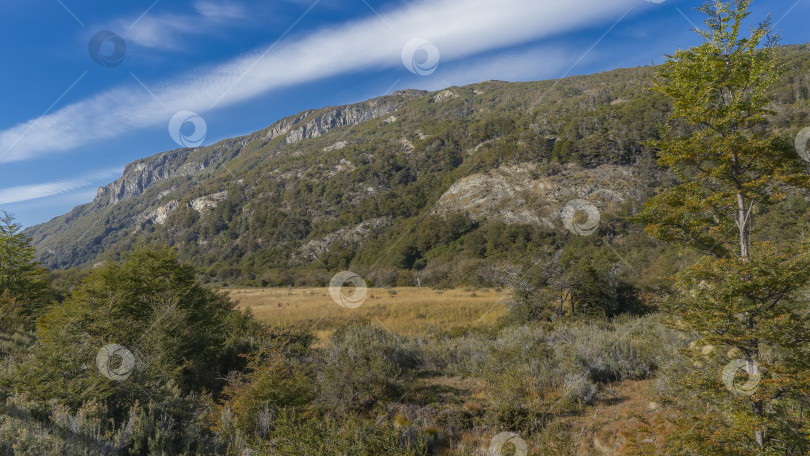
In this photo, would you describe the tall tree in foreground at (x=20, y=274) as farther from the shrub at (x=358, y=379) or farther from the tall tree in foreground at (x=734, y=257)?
the tall tree in foreground at (x=734, y=257)

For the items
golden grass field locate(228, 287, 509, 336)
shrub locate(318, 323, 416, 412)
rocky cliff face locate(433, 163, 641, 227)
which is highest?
rocky cliff face locate(433, 163, 641, 227)

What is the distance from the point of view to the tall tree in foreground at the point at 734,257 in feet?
13.1

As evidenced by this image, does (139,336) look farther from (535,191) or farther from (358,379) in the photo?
(535,191)

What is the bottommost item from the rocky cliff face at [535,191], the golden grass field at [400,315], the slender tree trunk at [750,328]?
the golden grass field at [400,315]

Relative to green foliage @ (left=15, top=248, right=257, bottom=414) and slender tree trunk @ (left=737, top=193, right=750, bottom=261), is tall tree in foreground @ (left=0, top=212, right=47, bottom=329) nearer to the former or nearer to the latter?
green foliage @ (left=15, top=248, right=257, bottom=414)

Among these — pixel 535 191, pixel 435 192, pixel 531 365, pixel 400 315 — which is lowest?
pixel 400 315

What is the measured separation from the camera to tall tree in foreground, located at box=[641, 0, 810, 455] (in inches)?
157

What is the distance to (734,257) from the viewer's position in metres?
4.73

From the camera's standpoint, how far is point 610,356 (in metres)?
9.20

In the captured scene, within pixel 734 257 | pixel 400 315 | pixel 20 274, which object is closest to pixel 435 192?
pixel 400 315

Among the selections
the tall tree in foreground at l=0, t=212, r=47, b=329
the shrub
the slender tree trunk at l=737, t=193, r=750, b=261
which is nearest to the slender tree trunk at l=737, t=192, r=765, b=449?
the slender tree trunk at l=737, t=193, r=750, b=261

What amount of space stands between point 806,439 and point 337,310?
68.8ft

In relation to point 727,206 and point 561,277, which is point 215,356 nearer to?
point 727,206

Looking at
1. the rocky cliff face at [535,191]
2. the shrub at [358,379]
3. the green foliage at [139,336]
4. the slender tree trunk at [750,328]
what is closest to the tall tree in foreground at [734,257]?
the slender tree trunk at [750,328]
